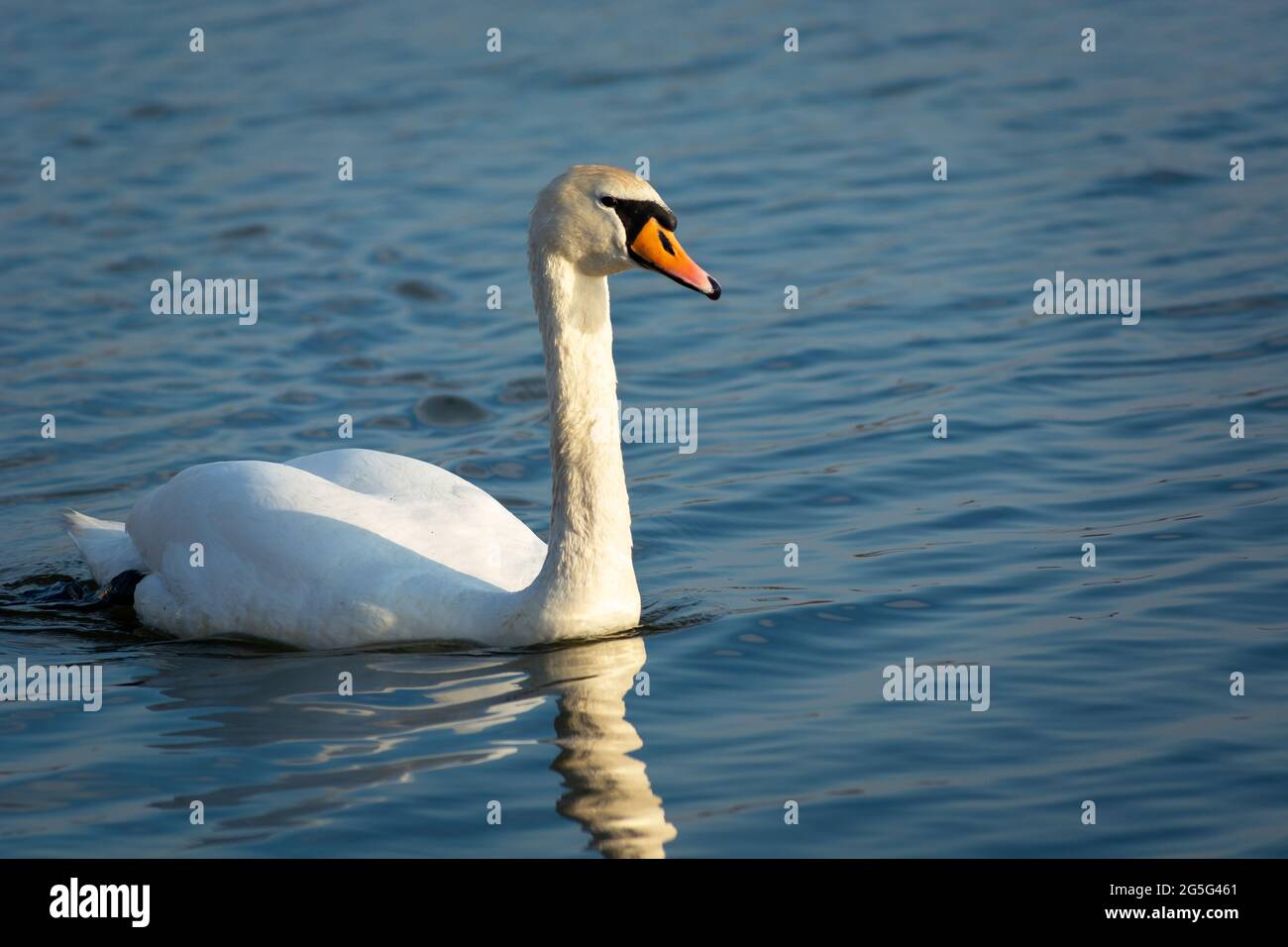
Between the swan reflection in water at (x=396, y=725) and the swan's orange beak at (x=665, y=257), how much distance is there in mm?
1696

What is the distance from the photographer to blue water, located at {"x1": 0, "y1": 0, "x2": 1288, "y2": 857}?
6914mm

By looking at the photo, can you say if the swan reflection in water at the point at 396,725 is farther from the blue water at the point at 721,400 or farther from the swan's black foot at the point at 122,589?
the swan's black foot at the point at 122,589

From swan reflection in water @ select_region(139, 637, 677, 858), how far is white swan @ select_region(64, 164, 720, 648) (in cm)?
16

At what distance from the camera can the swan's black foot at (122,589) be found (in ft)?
30.7

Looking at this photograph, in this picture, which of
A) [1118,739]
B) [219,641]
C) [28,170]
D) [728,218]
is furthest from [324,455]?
[28,170]

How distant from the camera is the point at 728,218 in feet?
54.2

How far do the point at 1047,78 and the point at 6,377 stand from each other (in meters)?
11.3
